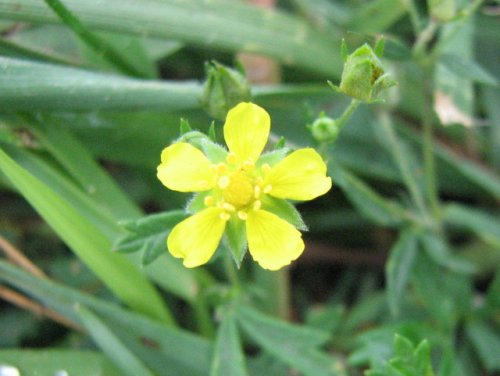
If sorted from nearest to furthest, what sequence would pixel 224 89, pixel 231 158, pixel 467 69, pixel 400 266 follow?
pixel 231 158, pixel 224 89, pixel 467 69, pixel 400 266

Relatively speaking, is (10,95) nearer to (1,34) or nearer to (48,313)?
(1,34)

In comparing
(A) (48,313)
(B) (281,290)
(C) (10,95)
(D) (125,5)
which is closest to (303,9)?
(D) (125,5)

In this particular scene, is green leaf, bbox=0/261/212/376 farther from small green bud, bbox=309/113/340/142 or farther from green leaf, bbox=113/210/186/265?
small green bud, bbox=309/113/340/142

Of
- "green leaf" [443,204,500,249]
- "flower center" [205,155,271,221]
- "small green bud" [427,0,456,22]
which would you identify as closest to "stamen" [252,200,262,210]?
"flower center" [205,155,271,221]

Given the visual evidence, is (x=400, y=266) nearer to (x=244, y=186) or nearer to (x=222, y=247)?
(x=222, y=247)

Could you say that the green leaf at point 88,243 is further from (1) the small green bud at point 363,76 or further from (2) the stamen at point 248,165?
(1) the small green bud at point 363,76

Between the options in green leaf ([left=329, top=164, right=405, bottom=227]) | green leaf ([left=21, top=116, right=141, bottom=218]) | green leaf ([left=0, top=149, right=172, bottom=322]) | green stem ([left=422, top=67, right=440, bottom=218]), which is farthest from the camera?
green stem ([left=422, top=67, right=440, bottom=218])

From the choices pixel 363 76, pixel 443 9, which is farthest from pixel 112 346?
pixel 443 9
